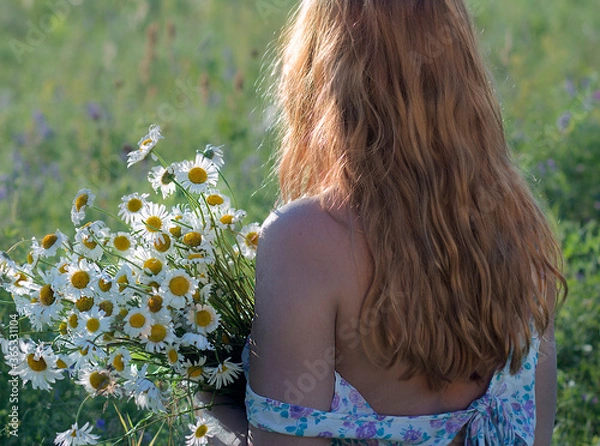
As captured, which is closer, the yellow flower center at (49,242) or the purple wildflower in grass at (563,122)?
the yellow flower center at (49,242)

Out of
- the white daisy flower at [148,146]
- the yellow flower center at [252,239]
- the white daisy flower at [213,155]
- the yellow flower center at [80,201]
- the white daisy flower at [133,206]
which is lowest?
the yellow flower center at [252,239]

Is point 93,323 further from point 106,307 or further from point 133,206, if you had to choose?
point 133,206

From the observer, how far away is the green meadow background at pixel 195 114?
317 cm

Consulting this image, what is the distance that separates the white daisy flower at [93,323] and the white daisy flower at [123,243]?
145 mm

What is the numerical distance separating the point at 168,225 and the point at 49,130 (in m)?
3.60

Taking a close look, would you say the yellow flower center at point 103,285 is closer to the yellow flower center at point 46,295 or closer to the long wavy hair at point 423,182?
the yellow flower center at point 46,295

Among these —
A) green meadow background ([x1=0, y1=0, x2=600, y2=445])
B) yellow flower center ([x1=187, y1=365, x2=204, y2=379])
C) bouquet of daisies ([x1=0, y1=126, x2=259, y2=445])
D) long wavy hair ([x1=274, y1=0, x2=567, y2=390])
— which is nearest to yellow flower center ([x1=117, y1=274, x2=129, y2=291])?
bouquet of daisies ([x1=0, y1=126, x2=259, y2=445])

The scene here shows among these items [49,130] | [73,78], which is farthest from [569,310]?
[73,78]

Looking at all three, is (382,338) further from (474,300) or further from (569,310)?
(569,310)

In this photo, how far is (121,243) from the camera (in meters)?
1.64

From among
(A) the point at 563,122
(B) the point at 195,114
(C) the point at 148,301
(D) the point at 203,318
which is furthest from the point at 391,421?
(B) the point at 195,114

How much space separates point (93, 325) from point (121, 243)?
186mm

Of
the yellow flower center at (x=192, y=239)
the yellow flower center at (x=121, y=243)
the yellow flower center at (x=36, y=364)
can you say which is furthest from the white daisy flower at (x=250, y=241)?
the yellow flower center at (x=36, y=364)

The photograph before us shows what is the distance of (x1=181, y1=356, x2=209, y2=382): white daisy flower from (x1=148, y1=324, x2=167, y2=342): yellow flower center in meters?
0.09
